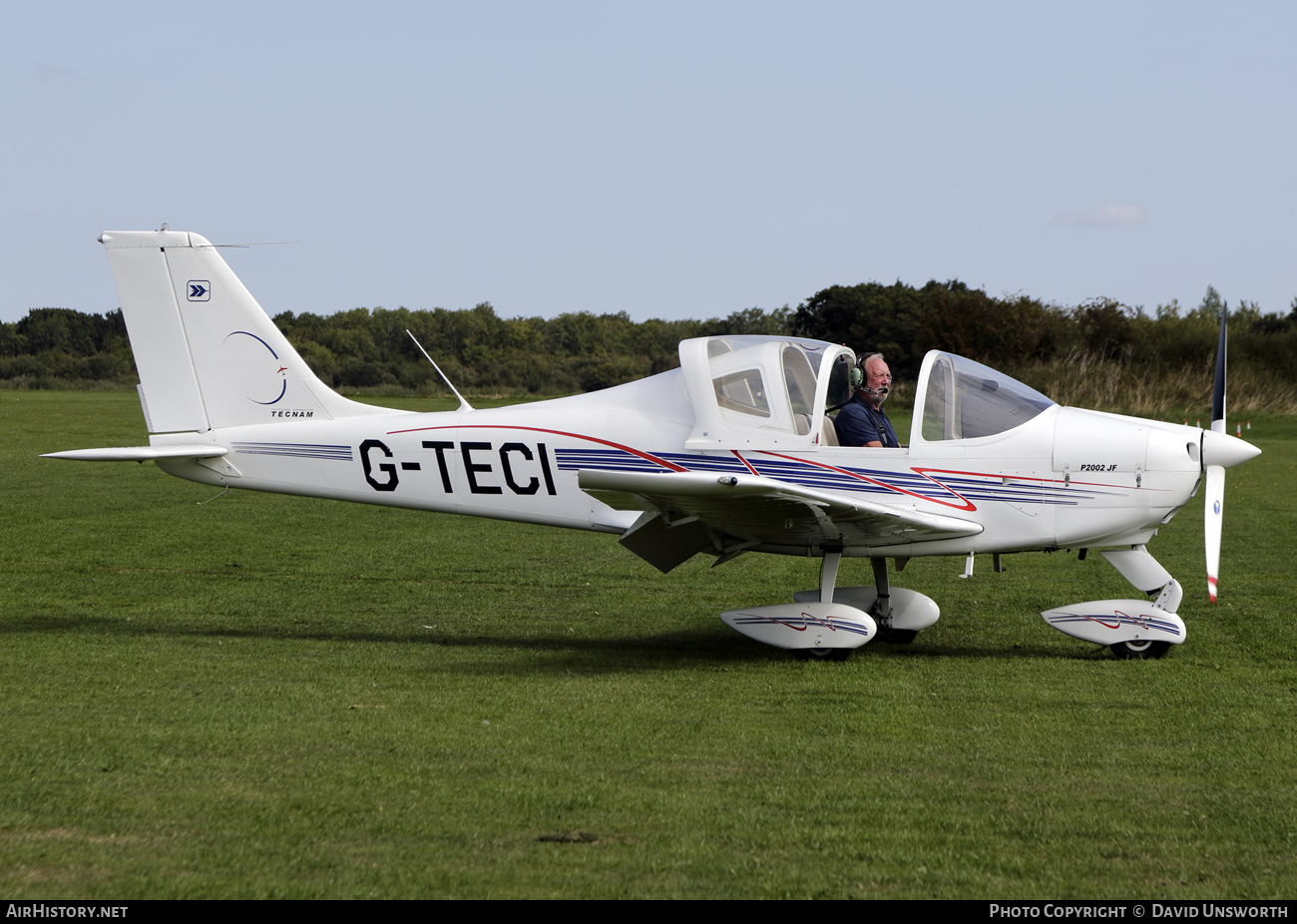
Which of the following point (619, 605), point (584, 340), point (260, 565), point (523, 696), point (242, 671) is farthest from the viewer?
point (584, 340)

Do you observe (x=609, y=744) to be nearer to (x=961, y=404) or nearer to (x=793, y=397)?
(x=793, y=397)

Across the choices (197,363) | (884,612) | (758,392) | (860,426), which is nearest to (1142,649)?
(884,612)

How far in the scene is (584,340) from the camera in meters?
77.5

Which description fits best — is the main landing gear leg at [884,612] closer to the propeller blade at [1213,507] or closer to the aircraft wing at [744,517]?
the aircraft wing at [744,517]

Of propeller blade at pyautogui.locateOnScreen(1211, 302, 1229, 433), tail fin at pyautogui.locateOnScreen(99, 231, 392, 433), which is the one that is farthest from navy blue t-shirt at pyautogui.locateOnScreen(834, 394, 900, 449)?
tail fin at pyautogui.locateOnScreen(99, 231, 392, 433)

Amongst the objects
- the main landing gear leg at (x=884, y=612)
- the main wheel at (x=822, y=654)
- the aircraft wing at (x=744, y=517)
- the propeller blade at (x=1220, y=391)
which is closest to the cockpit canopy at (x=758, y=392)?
the aircraft wing at (x=744, y=517)

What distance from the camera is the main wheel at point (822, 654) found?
766cm

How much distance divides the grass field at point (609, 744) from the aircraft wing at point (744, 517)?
0.81 m

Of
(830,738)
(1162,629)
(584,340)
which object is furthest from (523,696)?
(584,340)

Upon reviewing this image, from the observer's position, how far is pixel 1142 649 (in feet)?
25.1

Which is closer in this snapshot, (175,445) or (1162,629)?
(1162,629)

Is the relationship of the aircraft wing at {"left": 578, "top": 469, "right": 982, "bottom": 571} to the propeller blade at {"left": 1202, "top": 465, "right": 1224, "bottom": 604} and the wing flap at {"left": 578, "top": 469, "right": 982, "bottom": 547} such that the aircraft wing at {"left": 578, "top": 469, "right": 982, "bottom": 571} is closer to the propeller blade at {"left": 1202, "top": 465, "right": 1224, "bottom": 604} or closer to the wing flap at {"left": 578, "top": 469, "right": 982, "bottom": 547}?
the wing flap at {"left": 578, "top": 469, "right": 982, "bottom": 547}

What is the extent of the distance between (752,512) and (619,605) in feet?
9.53

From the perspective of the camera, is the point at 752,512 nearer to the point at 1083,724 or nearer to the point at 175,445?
the point at 1083,724
